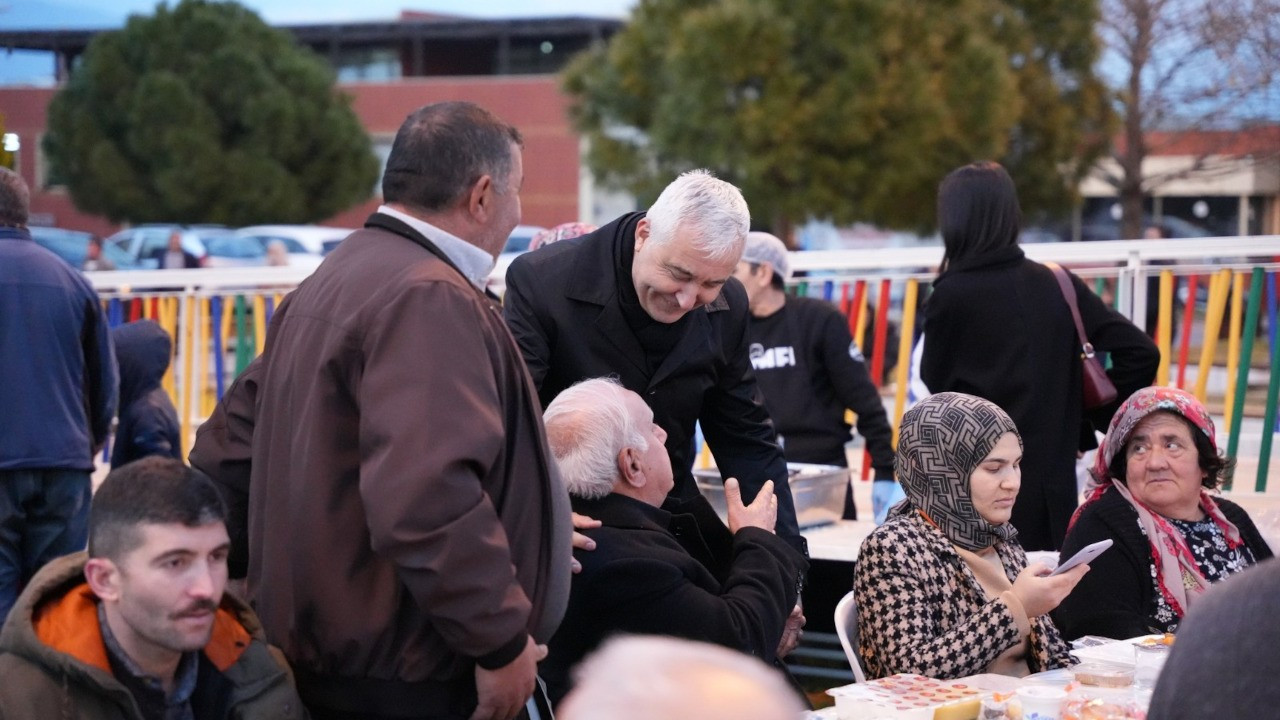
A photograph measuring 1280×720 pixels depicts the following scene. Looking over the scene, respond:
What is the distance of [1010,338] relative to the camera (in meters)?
5.07

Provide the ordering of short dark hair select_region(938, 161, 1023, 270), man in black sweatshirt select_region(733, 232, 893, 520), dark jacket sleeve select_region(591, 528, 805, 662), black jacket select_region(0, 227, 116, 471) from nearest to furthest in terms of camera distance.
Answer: dark jacket sleeve select_region(591, 528, 805, 662) < short dark hair select_region(938, 161, 1023, 270) < black jacket select_region(0, 227, 116, 471) < man in black sweatshirt select_region(733, 232, 893, 520)

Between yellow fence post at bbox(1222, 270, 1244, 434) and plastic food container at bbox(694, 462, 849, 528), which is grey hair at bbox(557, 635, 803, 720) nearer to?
plastic food container at bbox(694, 462, 849, 528)

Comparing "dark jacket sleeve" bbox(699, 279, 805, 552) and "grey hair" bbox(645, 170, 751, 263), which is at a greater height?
"grey hair" bbox(645, 170, 751, 263)

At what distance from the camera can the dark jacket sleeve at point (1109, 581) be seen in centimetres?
435

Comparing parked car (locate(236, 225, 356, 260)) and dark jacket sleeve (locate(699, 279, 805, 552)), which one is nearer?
dark jacket sleeve (locate(699, 279, 805, 552))

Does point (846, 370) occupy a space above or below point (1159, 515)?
above

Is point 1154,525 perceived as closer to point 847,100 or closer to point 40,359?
point 40,359

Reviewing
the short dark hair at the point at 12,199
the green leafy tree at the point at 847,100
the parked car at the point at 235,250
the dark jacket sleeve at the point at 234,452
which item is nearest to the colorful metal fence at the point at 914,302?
the short dark hair at the point at 12,199

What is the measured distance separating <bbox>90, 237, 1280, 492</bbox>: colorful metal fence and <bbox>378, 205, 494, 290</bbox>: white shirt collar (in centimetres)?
466

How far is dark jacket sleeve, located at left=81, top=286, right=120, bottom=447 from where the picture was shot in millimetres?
5680

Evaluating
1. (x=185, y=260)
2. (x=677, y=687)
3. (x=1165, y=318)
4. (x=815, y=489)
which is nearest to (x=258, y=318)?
(x=815, y=489)

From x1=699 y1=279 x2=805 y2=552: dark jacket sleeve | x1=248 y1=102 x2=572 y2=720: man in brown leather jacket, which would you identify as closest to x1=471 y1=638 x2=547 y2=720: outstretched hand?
x1=248 y1=102 x2=572 y2=720: man in brown leather jacket

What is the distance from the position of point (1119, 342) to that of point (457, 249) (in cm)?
304

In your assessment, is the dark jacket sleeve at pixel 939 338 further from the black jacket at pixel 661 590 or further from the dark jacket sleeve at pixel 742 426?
the black jacket at pixel 661 590
